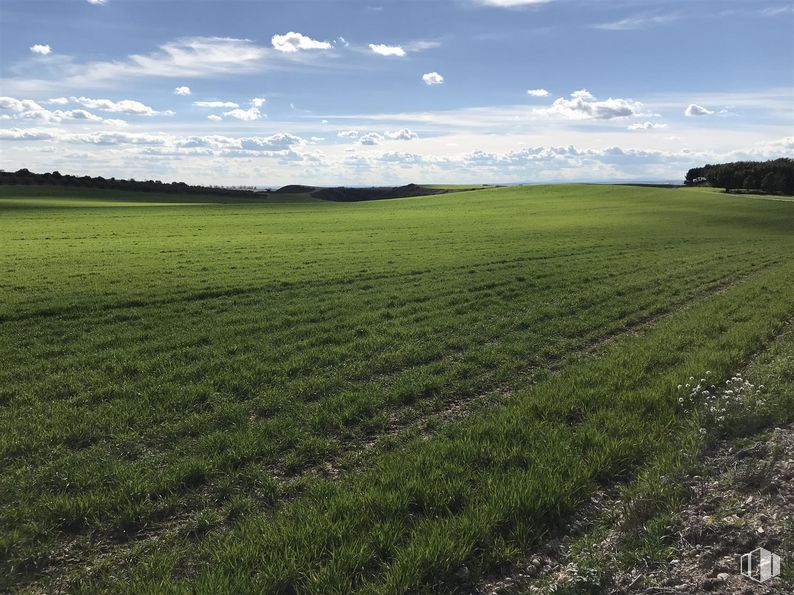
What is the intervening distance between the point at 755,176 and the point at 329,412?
130 m

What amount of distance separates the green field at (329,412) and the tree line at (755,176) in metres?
103

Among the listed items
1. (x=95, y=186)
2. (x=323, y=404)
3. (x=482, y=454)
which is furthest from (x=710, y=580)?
(x=95, y=186)

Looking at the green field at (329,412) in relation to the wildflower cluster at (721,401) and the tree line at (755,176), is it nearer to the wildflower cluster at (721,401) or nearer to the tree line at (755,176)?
the wildflower cluster at (721,401)

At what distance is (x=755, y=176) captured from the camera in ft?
359

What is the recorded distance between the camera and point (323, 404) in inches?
313

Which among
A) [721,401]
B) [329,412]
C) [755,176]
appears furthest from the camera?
[755,176]

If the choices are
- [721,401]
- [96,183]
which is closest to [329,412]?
[721,401]

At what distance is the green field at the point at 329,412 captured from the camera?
4.66 m

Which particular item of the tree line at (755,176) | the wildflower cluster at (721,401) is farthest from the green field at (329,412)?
the tree line at (755,176)

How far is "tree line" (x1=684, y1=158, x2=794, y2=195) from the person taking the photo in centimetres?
10162

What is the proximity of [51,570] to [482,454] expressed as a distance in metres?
4.41

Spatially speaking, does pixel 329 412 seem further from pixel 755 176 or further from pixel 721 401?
pixel 755 176

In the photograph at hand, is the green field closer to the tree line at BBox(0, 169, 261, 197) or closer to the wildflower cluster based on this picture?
the wildflower cluster

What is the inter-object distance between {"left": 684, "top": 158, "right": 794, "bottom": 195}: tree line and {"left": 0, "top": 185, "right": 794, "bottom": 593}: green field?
4072 inches
